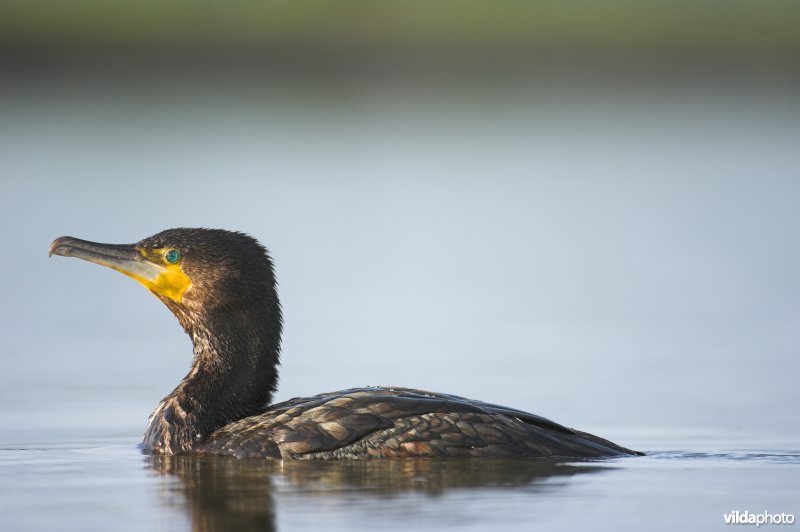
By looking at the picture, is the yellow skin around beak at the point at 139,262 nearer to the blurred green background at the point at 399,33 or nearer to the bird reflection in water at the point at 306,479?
the bird reflection in water at the point at 306,479

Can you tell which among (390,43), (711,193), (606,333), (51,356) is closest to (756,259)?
(606,333)

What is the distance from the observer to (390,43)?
3562 centimetres

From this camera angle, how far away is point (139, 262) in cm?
1115

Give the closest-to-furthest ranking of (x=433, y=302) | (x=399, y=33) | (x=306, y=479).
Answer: (x=306, y=479) < (x=433, y=302) < (x=399, y=33)

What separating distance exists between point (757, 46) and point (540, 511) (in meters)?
30.4

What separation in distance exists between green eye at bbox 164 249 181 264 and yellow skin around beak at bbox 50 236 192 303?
20 millimetres

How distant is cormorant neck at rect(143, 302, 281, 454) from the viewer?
1080 centimetres

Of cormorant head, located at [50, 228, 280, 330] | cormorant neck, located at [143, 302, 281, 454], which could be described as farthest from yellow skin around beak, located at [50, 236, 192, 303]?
cormorant neck, located at [143, 302, 281, 454]

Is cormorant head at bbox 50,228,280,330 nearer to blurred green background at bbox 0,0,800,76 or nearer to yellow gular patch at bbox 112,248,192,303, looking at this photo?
yellow gular patch at bbox 112,248,192,303

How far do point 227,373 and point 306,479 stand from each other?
1.56 meters

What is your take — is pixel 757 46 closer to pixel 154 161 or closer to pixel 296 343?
pixel 154 161

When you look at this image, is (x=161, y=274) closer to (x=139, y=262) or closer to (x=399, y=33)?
(x=139, y=262)

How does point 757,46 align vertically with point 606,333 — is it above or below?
above

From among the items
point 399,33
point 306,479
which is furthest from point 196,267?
point 399,33
